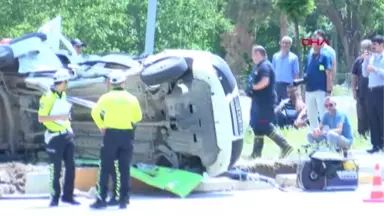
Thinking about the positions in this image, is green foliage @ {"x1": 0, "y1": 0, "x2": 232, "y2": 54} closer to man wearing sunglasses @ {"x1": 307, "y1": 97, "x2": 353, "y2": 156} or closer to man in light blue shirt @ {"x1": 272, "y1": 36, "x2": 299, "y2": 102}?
man in light blue shirt @ {"x1": 272, "y1": 36, "x2": 299, "y2": 102}

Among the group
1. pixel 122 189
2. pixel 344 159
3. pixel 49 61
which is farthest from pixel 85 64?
pixel 344 159

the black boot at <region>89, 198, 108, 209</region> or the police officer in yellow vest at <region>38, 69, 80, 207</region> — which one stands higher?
the police officer in yellow vest at <region>38, 69, 80, 207</region>

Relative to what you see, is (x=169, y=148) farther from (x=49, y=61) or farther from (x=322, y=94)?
(x=322, y=94)

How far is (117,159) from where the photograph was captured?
1231cm

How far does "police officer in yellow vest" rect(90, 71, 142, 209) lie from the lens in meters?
12.2

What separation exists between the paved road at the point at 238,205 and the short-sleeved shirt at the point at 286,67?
455 cm

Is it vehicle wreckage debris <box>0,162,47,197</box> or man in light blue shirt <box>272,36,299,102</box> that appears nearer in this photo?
vehicle wreckage debris <box>0,162,47,197</box>

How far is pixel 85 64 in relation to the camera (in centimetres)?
1445

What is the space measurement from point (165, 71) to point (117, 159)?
1346mm

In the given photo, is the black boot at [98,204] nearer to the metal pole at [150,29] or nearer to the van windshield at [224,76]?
the van windshield at [224,76]

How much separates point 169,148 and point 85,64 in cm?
169

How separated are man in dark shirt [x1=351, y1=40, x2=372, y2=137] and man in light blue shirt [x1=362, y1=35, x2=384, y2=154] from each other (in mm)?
507

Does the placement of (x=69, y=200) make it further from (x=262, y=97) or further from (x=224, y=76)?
(x=262, y=97)

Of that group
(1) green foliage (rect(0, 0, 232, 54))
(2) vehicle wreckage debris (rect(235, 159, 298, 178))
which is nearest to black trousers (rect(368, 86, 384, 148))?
(2) vehicle wreckage debris (rect(235, 159, 298, 178))
